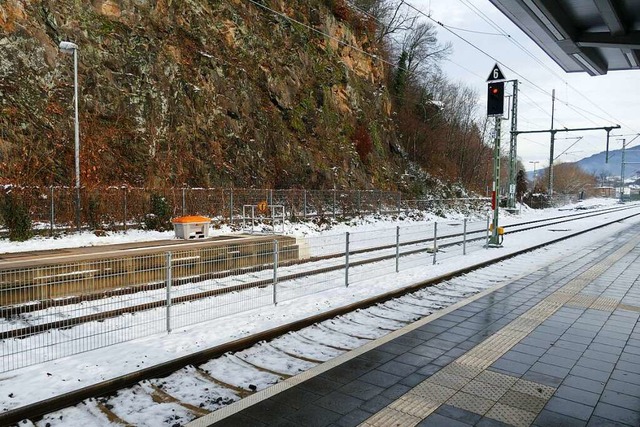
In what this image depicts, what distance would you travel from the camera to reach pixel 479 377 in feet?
18.0

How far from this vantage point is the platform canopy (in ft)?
14.8

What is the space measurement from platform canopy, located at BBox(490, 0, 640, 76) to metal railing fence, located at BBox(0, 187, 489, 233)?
16855 mm

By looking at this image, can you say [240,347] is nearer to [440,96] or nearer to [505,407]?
[505,407]

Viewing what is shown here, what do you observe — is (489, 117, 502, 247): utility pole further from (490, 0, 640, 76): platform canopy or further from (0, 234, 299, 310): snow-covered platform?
(490, 0, 640, 76): platform canopy

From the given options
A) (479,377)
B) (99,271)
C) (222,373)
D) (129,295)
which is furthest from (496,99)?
(222,373)

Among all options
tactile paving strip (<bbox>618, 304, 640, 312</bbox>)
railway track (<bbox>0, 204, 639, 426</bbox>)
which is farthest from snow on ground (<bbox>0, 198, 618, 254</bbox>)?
tactile paving strip (<bbox>618, 304, 640, 312</bbox>)

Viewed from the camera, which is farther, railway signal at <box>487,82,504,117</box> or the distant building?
the distant building

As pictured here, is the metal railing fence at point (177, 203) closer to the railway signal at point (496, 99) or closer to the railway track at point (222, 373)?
the railway signal at point (496, 99)

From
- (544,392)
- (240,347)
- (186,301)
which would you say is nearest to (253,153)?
(186,301)

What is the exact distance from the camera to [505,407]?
470cm

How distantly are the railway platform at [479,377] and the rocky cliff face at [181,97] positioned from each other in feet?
55.3

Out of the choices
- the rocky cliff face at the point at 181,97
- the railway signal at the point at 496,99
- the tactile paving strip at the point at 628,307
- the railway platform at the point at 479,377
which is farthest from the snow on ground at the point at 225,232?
the tactile paving strip at the point at 628,307

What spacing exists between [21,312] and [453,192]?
43656 millimetres

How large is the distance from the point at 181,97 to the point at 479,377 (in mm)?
22135
